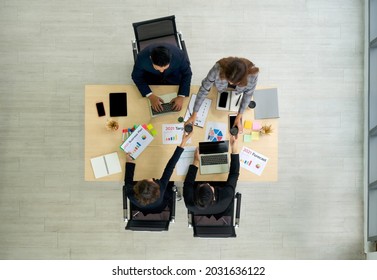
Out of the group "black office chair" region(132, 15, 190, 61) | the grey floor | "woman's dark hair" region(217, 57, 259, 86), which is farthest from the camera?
the grey floor

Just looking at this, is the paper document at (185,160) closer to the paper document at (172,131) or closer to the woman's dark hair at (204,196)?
the paper document at (172,131)

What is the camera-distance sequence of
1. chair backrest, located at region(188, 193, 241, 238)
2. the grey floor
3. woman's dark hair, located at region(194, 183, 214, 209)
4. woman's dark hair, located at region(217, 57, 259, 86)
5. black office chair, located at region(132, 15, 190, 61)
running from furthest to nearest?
1. the grey floor
2. chair backrest, located at region(188, 193, 241, 238)
3. black office chair, located at region(132, 15, 190, 61)
4. woman's dark hair, located at region(194, 183, 214, 209)
5. woman's dark hair, located at region(217, 57, 259, 86)

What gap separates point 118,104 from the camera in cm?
368

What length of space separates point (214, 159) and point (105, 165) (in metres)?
1.02

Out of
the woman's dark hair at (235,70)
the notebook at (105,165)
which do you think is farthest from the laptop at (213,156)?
the notebook at (105,165)

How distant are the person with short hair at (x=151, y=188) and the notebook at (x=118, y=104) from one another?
15.8 inches

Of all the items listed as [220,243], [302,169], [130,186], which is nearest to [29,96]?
[130,186]

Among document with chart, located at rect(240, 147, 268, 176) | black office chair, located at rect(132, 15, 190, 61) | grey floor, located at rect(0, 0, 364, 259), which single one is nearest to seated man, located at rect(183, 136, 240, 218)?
document with chart, located at rect(240, 147, 268, 176)

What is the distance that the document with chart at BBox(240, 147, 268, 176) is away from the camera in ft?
12.1

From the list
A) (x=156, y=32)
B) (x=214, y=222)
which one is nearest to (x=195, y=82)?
(x=156, y=32)

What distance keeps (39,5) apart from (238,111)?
276 cm

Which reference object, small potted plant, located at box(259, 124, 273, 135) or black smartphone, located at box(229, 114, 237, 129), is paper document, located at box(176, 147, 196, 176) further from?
small potted plant, located at box(259, 124, 273, 135)

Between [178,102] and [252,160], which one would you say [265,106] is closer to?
[252,160]

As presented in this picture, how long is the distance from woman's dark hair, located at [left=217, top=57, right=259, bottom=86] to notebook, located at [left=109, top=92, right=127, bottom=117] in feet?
3.21
